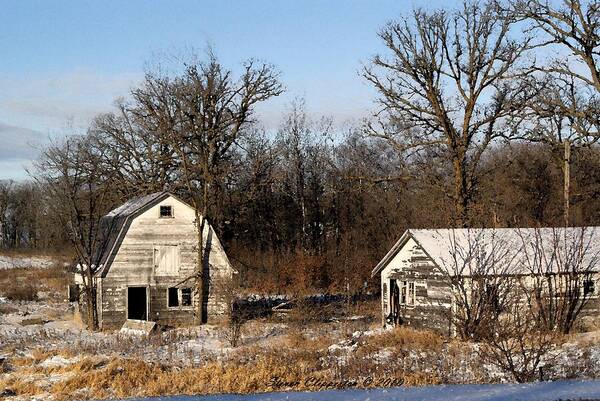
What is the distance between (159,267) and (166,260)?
0.41m

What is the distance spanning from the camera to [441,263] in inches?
1029

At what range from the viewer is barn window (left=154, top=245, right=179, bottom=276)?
32094 millimetres

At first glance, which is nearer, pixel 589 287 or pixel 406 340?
pixel 406 340

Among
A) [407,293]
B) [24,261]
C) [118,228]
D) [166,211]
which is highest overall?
[166,211]

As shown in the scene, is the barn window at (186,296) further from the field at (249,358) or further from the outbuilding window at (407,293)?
the outbuilding window at (407,293)

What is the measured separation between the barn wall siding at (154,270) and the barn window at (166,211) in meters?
0.13

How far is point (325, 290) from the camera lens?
4359 centimetres

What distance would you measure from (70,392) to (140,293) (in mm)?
18508

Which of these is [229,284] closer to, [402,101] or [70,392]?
[402,101]

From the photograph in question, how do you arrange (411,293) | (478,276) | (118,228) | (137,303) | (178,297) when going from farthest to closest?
(137,303) → (178,297) → (118,228) → (411,293) → (478,276)

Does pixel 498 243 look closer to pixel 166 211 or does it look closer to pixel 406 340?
pixel 406 340

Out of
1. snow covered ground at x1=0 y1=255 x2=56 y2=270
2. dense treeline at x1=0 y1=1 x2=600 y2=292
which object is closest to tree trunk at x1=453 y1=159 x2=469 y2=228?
dense treeline at x1=0 y1=1 x2=600 y2=292

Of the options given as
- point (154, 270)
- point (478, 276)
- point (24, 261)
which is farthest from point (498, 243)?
point (24, 261)

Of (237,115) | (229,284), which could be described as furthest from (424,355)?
(237,115)
